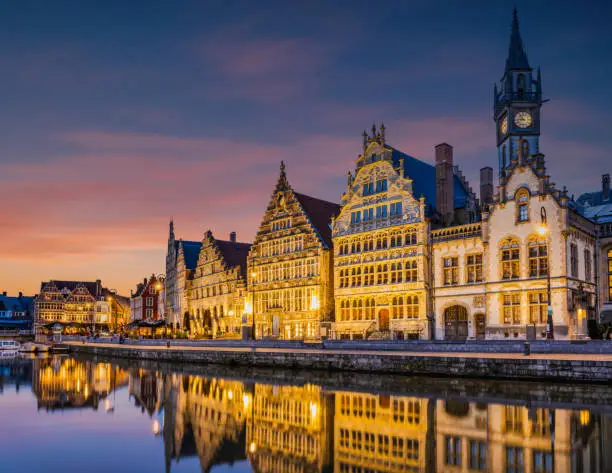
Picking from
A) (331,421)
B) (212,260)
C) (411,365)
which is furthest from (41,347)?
(331,421)

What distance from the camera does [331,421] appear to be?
21203mm

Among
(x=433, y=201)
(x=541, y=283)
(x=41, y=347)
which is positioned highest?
(x=433, y=201)

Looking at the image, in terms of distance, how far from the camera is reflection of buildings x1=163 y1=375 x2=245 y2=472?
57.1 feet

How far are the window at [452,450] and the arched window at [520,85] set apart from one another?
141ft

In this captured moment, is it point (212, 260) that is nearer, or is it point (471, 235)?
point (471, 235)

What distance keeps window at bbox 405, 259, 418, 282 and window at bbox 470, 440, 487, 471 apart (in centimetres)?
3341

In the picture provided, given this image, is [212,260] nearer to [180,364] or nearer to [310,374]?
[180,364]

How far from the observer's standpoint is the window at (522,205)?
4433 cm

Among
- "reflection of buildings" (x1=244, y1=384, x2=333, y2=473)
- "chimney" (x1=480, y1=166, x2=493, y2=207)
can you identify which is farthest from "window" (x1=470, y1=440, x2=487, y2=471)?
"chimney" (x1=480, y1=166, x2=493, y2=207)

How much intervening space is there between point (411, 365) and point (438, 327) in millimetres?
16533

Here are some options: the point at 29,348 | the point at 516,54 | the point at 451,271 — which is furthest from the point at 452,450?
the point at 29,348

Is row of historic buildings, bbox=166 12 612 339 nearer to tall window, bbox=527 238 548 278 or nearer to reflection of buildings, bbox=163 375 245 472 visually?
tall window, bbox=527 238 548 278

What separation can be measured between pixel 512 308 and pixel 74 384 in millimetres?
30510

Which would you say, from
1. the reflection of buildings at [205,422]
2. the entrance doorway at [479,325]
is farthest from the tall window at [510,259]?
the reflection of buildings at [205,422]
